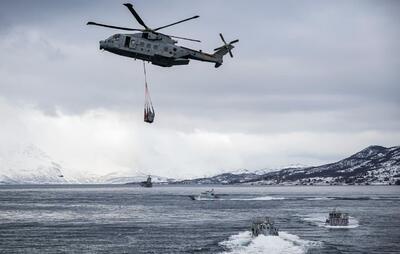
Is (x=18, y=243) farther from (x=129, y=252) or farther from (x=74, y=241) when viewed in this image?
(x=129, y=252)

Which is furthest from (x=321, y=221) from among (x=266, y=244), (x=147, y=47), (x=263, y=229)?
(x=147, y=47)

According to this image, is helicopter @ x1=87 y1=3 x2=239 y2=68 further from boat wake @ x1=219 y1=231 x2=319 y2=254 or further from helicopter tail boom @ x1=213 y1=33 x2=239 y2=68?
boat wake @ x1=219 y1=231 x2=319 y2=254

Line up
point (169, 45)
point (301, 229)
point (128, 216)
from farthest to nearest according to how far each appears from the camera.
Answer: point (128, 216) → point (301, 229) → point (169, 45)

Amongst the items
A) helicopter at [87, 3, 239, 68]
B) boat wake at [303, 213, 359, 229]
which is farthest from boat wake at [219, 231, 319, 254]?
helicopter at [87, 3, 239, 68]

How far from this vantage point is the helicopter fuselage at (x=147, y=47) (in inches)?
1795

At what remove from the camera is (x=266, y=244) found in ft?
263

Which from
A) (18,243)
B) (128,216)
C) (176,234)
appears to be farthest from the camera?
(128,216)

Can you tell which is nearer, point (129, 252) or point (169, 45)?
point (169, 45)

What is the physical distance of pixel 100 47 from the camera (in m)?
46.5

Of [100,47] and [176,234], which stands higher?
[100,47]

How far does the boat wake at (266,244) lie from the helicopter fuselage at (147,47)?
36412mm

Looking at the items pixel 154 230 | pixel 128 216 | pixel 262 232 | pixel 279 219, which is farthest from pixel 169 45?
pixel 128 216

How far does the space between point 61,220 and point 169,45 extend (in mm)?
87494

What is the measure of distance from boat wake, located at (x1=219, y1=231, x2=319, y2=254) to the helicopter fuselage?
3641 centimetres
